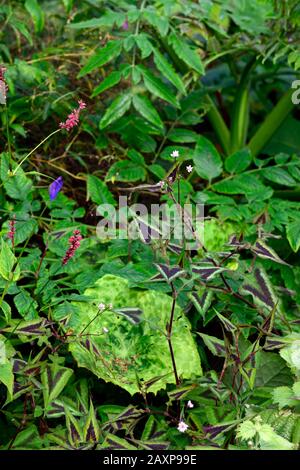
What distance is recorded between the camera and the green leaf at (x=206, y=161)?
178cm

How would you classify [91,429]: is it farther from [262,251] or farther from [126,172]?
[126,172]

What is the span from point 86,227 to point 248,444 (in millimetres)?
652

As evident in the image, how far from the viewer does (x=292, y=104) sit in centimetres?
209

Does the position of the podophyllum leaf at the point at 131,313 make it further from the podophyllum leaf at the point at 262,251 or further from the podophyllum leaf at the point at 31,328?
the podophyllum leaf at the point at 262,251

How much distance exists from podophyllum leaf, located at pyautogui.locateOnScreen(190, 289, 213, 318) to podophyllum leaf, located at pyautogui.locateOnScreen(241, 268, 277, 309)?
88mm

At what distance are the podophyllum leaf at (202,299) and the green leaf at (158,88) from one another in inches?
22.6

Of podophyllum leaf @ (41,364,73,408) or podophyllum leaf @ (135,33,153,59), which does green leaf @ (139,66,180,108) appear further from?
podophyllum leaf @ (41,364,73,408)

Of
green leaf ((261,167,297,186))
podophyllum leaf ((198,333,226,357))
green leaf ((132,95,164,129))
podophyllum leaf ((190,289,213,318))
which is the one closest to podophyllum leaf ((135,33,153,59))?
green leaf ((132,95,164,129))

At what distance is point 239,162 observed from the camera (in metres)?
1.82

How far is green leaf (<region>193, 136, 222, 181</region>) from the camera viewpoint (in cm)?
178

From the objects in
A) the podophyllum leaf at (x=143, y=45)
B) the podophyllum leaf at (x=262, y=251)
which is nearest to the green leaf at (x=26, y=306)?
the podophyllum leaf at (x=262, y=251)

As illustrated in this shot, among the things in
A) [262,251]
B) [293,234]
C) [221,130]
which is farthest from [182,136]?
[262,251]

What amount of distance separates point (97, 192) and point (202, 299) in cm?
48
